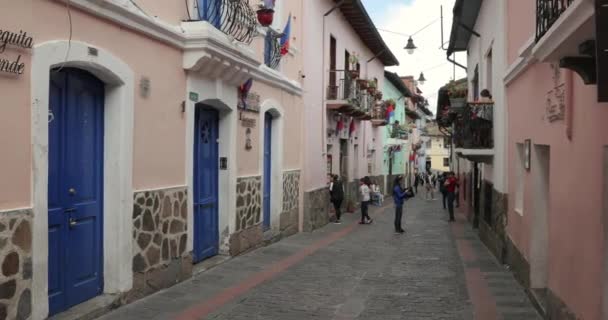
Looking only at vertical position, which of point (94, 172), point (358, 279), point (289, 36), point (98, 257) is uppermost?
point (289, 36)

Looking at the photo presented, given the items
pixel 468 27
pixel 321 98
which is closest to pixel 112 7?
pixel 321 98

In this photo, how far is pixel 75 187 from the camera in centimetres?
636

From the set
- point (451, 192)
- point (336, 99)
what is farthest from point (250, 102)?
point (451, 192)

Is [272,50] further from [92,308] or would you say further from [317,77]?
[92,308]

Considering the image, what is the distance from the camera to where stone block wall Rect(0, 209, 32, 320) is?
490cm

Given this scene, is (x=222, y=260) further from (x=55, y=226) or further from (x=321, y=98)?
(x=321, y=98)

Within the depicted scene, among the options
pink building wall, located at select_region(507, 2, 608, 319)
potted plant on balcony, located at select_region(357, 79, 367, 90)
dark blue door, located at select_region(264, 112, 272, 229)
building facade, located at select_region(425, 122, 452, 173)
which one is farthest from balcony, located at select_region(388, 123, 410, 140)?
building facade, located at select_region(425, 122, 452, 173)

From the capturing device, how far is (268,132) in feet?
44.1

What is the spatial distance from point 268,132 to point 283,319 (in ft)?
22.9

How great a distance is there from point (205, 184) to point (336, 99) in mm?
9564

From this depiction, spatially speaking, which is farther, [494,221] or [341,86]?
[341,86]

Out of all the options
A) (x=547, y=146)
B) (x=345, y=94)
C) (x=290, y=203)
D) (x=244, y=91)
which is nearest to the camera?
(x=547, y=146)

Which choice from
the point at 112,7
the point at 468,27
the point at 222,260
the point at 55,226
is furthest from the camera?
the point at 468,27

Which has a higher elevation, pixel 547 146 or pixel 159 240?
pixel 547 146
